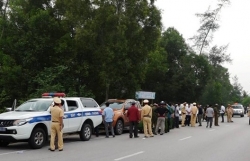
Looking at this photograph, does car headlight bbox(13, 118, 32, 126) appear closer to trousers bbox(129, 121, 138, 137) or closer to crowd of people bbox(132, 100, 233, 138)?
trousers bbox(129, 121, 138, 137)

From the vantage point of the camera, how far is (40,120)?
44.1ft

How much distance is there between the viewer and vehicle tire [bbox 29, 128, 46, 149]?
13.1 meters

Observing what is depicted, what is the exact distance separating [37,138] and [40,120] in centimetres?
65

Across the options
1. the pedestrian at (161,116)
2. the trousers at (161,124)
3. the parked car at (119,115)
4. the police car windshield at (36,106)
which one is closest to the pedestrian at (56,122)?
the police car windshield at (36,106)

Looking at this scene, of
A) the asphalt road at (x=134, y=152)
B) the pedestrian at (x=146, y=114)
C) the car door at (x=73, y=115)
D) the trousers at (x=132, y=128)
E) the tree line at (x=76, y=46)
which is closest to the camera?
the asphalt road at (x=134, y=152)

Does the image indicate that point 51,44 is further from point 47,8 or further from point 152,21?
point 152,21

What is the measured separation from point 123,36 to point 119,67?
2.05 metres

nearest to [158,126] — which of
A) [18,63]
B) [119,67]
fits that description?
[119,67]

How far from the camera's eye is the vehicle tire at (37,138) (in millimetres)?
13086

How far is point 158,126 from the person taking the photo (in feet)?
65.2

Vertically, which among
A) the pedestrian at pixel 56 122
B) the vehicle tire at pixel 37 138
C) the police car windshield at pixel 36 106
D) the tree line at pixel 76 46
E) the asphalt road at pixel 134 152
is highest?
the tree line at pixel 76 46

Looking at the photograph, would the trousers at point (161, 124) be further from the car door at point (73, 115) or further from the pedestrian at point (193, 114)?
the pedestrian at point (193, 114)

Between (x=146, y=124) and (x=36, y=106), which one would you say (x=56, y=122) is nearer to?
(x=36, y=106)

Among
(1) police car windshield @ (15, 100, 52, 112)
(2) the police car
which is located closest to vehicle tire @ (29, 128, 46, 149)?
(2) the police car
